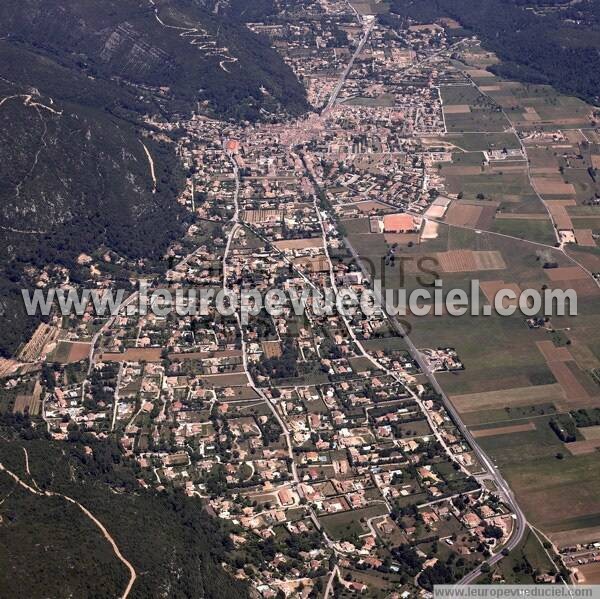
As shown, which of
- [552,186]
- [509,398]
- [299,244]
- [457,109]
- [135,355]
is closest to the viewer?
[509,398]

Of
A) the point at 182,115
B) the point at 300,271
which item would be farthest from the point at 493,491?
the point at 182,115

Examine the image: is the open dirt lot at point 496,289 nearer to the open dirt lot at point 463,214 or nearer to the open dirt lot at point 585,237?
the open dirt lot at point 463,214

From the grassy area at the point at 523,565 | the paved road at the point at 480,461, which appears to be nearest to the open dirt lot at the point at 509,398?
the paved road at the point at 480,461

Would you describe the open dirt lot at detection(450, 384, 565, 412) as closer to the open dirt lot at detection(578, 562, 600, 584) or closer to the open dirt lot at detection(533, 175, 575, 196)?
the open dirt lot at detection(578, 562, 600, 584)

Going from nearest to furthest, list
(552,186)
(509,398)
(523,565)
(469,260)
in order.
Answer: (523,565)
(509,398)
(469,260)
(552,186)

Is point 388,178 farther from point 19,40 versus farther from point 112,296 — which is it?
point 19,40

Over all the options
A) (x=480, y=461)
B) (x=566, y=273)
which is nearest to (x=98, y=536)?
(x=480, y=461)

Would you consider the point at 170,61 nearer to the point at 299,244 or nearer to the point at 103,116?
the point at 103,116

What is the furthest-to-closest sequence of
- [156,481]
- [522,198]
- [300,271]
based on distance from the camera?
[522,198] → [300,271] → [156,481]

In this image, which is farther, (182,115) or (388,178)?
(182,115)
